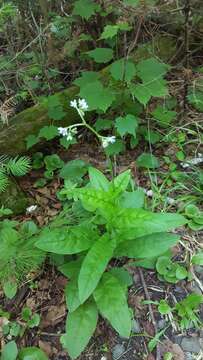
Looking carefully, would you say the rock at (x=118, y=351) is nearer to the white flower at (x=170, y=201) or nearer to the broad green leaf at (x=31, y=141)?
the white flower at (x=170, y=201)

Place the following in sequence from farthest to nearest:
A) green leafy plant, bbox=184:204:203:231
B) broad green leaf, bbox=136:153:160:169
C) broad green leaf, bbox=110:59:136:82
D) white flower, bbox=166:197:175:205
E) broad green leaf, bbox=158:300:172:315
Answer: broad green leaf, bbox=136:153:160:169, broad green leaf, bbox=110:59:136:82, white flower, bbox=166:197:175:205, green leafy plant, bbox=184:204:203:231, broad green leaf, bbox=158:300:172:315

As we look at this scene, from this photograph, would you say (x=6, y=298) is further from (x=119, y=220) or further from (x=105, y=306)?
(x=119, y=220)

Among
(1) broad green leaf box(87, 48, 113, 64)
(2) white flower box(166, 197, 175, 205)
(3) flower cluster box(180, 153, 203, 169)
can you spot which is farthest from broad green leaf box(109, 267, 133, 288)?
(1) broad green leaf box(87, 48, 113, 64)

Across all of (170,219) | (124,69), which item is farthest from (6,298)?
(124,69)

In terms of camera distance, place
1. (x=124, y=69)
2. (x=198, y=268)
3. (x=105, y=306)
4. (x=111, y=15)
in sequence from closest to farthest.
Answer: (x=105, y=306) < (x=198, y=268) < (x=124, y=69) < (x=111, y=15)

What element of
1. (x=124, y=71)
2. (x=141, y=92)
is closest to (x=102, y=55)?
(x=124, y=71)

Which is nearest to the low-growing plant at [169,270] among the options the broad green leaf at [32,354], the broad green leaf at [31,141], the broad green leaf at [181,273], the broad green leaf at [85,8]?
the broad green leaf at [181,273]

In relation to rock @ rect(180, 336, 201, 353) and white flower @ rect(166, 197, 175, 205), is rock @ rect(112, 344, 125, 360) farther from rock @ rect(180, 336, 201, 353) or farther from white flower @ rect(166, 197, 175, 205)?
white flower @ rect(166, 197, 175, 205)
